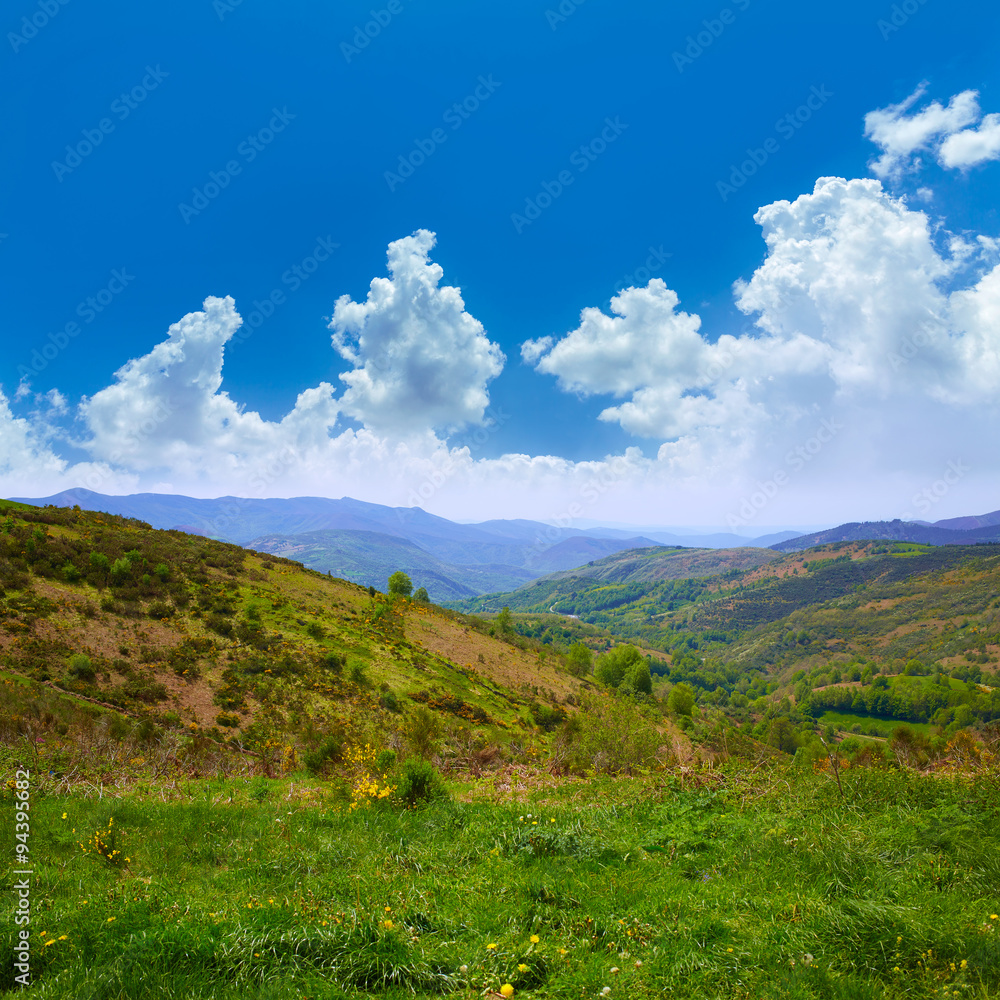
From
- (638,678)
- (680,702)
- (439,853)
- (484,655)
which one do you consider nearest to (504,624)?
(638,678)

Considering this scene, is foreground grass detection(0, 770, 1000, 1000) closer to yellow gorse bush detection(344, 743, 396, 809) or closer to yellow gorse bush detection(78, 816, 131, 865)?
yellow gorse bush detection(78, 816, 131, 865)

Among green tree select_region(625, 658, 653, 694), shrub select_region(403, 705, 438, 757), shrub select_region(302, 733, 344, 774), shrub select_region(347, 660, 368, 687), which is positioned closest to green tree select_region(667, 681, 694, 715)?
green tree select_region(625, 658, 653, 694)

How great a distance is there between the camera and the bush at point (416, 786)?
981 cm

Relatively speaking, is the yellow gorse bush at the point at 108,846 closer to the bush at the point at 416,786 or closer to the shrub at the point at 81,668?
the bush at the point at 416,786

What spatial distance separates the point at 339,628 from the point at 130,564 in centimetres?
1403

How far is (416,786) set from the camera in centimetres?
1005

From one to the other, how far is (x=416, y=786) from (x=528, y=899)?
4.88 metres

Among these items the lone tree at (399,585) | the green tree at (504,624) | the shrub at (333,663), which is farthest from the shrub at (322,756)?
the green tree at (504,624)

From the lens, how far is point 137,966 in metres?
4.10

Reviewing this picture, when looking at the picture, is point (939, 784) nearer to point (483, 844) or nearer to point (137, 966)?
point (483, 844)

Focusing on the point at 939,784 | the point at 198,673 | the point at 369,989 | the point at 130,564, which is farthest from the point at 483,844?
the point at 130,564

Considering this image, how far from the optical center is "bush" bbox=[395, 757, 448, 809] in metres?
9.81

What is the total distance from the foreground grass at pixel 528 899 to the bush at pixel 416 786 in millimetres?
412

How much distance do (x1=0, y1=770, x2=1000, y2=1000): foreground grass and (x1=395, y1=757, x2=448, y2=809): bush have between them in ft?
1.35
